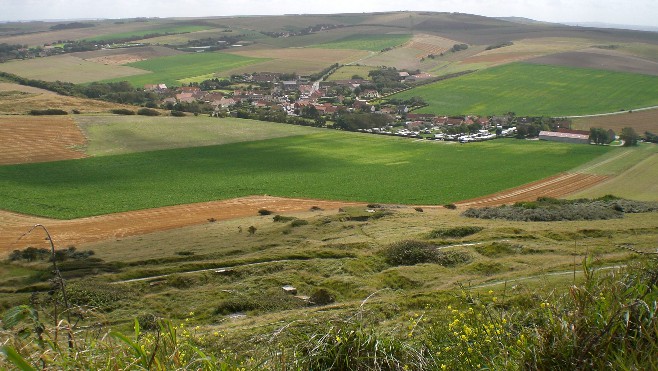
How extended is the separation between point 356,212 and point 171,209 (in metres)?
14.8

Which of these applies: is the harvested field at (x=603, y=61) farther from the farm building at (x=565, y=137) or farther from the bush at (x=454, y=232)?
the bush at (x=454, y=232)

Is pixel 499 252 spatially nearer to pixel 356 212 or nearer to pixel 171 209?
pixel 356 212

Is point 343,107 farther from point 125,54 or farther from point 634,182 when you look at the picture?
point 125,54

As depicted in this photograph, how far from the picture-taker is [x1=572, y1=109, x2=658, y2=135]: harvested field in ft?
279

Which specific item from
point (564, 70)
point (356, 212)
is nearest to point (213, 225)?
point (356, 212)

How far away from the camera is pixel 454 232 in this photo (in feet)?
115

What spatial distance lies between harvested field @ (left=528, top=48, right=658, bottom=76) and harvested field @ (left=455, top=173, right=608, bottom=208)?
77123 millimetres

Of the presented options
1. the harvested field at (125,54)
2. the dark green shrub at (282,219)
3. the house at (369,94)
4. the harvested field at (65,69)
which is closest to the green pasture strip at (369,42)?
the harvested field at (125,54)

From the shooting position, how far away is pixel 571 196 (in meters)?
52.6

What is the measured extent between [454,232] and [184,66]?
127 meters

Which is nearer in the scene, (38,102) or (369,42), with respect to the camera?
(38,102)

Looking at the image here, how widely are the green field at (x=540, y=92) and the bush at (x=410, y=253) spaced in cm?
7595

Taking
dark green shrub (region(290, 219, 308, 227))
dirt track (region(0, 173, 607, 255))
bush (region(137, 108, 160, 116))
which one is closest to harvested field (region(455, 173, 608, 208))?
dirt track (region(0, 173, 607, 255))

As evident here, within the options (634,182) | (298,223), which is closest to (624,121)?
(634,182)
